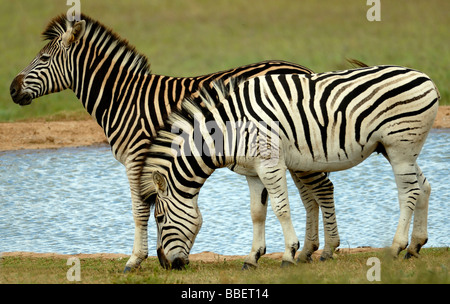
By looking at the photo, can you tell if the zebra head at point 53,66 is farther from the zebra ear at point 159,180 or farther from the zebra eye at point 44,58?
the zebra ear at point 159,180

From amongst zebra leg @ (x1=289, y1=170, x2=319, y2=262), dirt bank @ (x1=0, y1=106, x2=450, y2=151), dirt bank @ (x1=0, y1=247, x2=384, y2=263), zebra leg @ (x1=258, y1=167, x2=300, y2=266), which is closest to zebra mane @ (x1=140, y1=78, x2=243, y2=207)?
zebra leg @ (x1=258, y1=167, x2=300, y2=266)

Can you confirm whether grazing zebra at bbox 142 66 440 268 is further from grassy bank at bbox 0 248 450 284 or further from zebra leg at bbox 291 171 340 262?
zebra leg at bbox 291 171 340 262

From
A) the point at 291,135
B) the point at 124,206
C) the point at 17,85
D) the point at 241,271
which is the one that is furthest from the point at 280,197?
the point at 124,206

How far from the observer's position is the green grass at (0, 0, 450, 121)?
24344 millimetres

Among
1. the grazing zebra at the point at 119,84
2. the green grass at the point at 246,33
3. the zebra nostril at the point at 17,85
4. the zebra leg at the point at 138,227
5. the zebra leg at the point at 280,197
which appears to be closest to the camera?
the zebra leg at the point at 280,197

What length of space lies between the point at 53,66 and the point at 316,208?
137 inches

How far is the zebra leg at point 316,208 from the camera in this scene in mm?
8672

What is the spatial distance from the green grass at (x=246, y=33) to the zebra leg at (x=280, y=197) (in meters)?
14.4

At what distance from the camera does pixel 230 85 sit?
8.12m

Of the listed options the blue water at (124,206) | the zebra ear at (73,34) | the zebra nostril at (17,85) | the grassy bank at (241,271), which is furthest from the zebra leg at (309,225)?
the zebra nostril at (17,85)

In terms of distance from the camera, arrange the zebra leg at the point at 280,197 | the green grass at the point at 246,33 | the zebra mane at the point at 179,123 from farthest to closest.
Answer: the green grass at the point at 246,33 < the zebra mane at the point at 179,123 < the zebra leg at the point at 280,197

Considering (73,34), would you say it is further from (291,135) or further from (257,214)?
(257,214)
